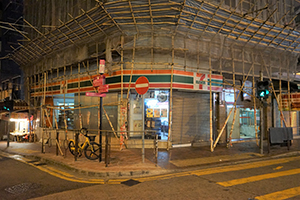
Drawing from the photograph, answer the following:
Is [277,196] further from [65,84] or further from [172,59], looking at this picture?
[65,84]

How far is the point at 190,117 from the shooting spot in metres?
10.6

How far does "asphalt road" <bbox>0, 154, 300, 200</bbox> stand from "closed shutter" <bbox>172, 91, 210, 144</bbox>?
3.54 m

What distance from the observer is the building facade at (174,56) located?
Answer: 31.0 ft

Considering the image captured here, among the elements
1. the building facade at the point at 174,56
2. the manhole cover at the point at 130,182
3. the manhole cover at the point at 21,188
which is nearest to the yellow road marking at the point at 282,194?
the manhole cover at the point at 130,182

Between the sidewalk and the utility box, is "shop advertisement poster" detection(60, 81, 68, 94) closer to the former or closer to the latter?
the sidewalk

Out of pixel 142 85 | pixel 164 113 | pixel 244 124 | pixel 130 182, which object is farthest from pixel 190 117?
pixel 130 182

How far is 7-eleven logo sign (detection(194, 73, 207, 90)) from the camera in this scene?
10242mm

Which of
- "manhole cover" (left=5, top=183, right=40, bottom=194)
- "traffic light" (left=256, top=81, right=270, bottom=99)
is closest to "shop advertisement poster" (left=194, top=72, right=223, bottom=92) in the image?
"traffic light" (left=256, top=81, right=270, bottom=99)

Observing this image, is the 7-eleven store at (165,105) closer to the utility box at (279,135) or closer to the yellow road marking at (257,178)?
the utility box at (279,135)

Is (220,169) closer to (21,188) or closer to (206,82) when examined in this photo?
(206,82)

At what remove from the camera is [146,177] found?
602 centimetres

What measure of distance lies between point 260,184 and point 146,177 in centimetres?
306

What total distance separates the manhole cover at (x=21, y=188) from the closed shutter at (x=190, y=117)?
21.0 feet

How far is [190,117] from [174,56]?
3239 millimetres
